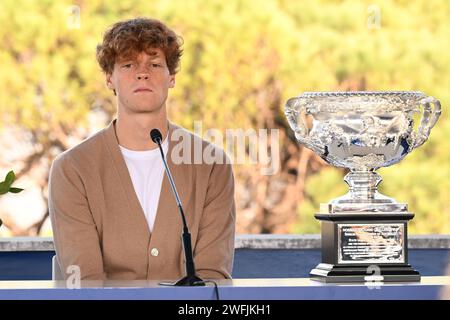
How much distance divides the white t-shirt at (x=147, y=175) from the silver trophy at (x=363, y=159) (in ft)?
1.15

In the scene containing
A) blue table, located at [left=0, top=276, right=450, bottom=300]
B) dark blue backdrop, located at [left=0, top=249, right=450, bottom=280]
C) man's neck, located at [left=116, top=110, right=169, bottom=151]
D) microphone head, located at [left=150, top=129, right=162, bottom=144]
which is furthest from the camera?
dark blue backdrop, located at [left=0, top=249, right=450, bottom=280]

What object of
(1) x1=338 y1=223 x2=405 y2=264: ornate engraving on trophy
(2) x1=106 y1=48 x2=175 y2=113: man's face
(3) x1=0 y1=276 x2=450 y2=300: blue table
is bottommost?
(3) x1=0 y1=276 x2=450 y2=300: blue table

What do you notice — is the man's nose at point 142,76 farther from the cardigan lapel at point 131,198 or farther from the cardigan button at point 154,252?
the cardigan button at point 154,252

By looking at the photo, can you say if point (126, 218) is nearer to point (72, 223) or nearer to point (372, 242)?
point (72, 223)

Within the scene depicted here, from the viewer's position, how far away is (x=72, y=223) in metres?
2.61

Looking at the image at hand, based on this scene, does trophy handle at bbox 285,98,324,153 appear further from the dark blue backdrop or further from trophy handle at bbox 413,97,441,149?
the dark blue backdrop

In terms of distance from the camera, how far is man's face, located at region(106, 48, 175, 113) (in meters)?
2.66

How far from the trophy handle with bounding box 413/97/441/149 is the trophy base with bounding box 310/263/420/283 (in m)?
0.28

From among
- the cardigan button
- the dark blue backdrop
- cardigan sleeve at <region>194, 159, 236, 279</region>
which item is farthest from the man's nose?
the dark blue backdrop

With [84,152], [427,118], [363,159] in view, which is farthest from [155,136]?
[427,118]

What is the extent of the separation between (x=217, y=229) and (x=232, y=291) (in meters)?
0.48

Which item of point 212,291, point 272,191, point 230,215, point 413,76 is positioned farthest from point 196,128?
point 212,291

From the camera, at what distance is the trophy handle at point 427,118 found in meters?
2.51

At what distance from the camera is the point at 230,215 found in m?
2.74
